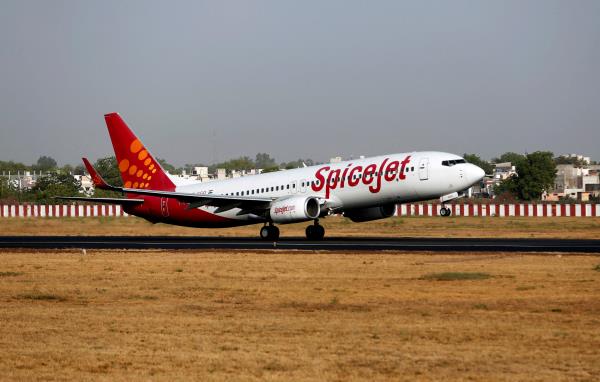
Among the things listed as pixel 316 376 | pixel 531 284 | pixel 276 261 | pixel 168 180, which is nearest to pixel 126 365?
pixel 316 376

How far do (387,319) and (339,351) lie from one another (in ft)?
12.1

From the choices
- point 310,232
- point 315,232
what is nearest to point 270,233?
point 310,232

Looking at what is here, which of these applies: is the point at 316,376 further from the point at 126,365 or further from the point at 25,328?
the point at 25,328

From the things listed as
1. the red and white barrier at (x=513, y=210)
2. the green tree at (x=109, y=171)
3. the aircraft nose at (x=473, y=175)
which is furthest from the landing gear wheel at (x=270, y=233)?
the green tree at (x=109, y=171)

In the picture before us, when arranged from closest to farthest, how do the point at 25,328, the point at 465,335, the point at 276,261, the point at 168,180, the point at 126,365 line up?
the point at 126,365
the point at 465,335
the point at 25,328
the point at 276,261
the point at 168,180

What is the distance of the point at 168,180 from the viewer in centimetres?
5538

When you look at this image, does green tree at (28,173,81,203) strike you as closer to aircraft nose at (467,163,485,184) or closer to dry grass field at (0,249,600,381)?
aircraft nose at (467,163,485,184)

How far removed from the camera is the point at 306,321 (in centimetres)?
1873

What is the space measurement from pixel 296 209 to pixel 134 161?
1336cm

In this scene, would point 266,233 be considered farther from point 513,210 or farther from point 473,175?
point 513,210

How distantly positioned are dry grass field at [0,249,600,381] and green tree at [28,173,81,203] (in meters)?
91.2

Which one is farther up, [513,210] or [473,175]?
[473,175]

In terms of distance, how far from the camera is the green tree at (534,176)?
128m

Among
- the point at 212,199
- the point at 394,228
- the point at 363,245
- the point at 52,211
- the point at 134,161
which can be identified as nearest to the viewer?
the point at 363,245
